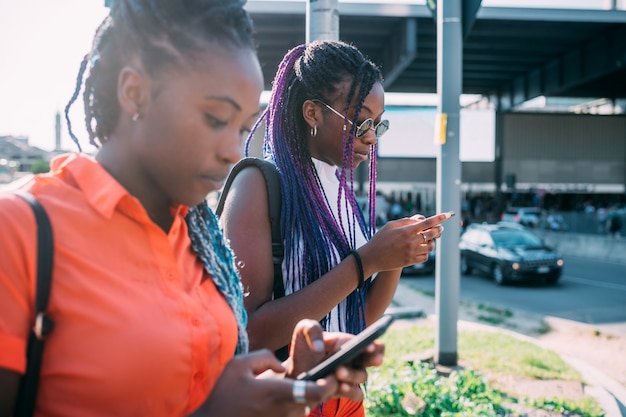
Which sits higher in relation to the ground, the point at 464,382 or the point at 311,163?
the point at 311,163

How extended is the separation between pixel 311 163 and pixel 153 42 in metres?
1.02

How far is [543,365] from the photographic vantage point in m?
6.01

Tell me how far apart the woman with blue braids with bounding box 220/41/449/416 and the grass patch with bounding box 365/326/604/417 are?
195 centimetres

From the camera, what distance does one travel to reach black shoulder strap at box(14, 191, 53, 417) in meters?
1.03

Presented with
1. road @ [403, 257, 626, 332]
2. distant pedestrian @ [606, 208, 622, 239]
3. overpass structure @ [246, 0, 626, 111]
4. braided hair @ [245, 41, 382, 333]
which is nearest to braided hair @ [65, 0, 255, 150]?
braided hair @ [245, 41, 382, 333]

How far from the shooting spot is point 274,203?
1.91 m

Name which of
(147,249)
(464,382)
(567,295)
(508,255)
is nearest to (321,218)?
(147,249)

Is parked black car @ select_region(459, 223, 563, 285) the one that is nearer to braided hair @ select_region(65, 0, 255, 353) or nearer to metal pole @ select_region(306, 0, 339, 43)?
metal pole @ select_region(306, 0, 339, 43)

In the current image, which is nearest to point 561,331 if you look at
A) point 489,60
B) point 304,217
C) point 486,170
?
point 304,217

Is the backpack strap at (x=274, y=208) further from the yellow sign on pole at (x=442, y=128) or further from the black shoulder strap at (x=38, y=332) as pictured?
the yellow sign on pole at (x=442, y=128)

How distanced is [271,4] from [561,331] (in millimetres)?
14287

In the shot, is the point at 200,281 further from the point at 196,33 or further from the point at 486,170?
the point at 486,170

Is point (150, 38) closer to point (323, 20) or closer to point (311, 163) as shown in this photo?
point (311, 163)

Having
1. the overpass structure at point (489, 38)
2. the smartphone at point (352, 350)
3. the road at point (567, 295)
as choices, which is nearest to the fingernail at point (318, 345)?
the smartphone at point (352, 350)
